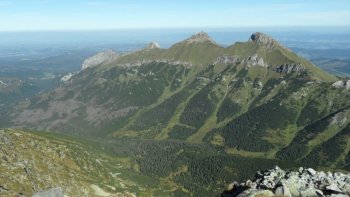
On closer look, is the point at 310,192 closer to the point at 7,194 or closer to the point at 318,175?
the point at 318,175

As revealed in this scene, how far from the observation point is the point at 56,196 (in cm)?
12181

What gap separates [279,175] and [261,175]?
8.35 metres

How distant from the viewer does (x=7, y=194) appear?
146250 mm

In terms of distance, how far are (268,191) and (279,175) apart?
24.2 m

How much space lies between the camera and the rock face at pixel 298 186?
109 metres

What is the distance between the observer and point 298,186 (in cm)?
11238

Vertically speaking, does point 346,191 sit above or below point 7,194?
above

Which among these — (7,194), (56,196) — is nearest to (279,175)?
(56,196)

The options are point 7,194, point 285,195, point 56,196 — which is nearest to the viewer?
point 285,195

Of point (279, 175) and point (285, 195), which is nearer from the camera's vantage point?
point (285, 195)

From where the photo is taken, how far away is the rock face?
109188mm

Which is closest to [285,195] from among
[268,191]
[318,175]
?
[268,191]

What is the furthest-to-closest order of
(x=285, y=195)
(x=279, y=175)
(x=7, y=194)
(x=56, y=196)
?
(x=7, y=194) < (x=279, y=175) < (x=56, y=196) < (x=285, y=195)

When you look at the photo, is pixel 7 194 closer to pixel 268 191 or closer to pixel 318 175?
pixel 268 191
